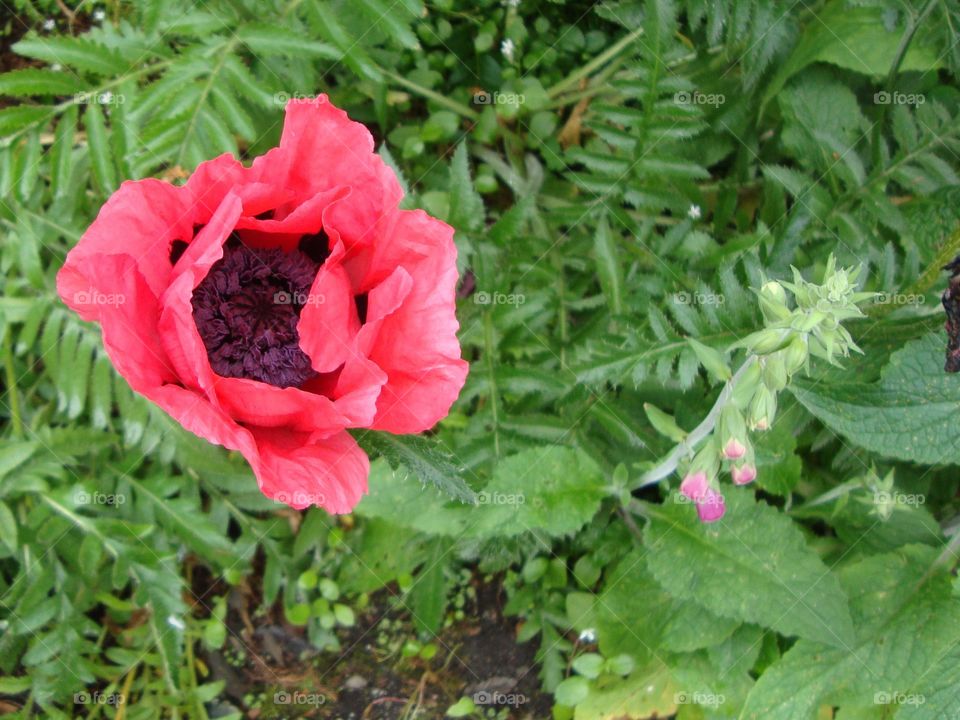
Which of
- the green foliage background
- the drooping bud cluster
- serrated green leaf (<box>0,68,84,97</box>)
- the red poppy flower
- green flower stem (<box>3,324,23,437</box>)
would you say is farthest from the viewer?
green flower stem (<box>3,324,23,437</box>)

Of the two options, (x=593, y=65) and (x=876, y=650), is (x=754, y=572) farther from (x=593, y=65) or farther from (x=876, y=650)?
(x=593, y=65)

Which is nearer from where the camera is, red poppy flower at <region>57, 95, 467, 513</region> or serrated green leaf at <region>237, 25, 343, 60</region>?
red poppy flower at <region>57, 95, 467, 513</region>

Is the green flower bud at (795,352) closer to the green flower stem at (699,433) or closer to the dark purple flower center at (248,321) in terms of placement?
the green flower stem at (699,433)

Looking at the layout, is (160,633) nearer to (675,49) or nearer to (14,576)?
(14,576)

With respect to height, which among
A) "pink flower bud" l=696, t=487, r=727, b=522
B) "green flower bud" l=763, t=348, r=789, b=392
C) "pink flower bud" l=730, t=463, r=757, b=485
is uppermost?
"green flower bud" l=763, t=348, r=789, b=392

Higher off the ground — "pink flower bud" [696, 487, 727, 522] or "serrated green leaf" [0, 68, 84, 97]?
"serrated green leaf" [0, 68, 84, 97]

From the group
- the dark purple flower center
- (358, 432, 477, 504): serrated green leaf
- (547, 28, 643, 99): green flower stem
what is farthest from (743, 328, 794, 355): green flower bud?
(547, 28, 643, 99): green flower stem

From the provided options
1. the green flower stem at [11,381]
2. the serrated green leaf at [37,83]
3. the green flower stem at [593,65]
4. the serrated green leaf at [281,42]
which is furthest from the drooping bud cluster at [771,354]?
the green flower stem at [11,381]

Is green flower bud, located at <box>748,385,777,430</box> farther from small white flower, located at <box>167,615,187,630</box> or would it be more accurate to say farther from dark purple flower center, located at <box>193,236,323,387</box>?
small white flower, located at <box>167,615,187,630</box>
